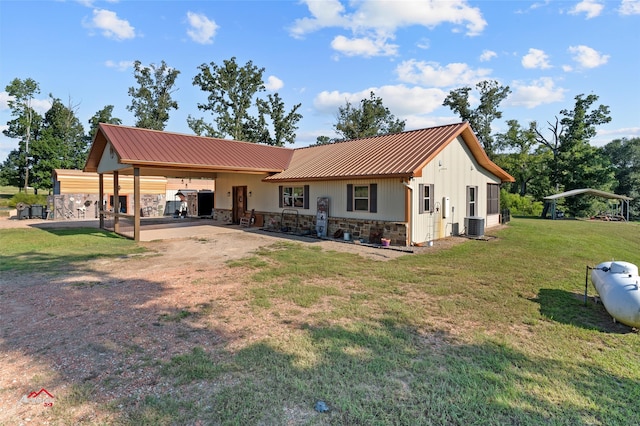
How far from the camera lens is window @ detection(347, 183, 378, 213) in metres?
12.3

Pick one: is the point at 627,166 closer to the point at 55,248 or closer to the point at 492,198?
the point at 492,198

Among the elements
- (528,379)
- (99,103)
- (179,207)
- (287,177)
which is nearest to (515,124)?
(287,177)

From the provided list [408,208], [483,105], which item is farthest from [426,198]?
[483,105]

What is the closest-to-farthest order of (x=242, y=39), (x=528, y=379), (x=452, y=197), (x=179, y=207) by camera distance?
1. (x=528, y=379)
2. (x=452, y=197)
3. (x=242, y=39)
4. (x=179, y=207)

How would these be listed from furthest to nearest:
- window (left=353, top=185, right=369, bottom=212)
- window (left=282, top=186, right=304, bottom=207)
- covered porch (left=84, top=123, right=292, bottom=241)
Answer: window (left=282, top=186, right=304, bottom=207) < window (left=353, top=185, right=369, bottom=212) < covered porch (left=84, top=123, right=292, bottom=241)

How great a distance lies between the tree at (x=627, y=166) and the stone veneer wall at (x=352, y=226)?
28.9 m

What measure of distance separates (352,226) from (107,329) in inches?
378

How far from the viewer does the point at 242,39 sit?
1477cm

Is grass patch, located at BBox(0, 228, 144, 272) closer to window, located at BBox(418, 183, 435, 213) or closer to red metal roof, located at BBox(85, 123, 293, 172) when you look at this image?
red metal roof, located at BBox(85, 123, 293, 172)

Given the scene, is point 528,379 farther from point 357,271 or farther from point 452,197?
point 452,197

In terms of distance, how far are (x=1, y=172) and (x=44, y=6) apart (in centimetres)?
3259

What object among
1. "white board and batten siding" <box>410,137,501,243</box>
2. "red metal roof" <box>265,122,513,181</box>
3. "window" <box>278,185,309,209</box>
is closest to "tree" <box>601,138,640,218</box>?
"white board and batten siding" <box>410,137,501,243</box>

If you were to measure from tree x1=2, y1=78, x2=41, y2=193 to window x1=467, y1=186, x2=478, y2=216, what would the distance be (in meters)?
38.8

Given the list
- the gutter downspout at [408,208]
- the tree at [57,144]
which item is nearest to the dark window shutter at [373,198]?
the gutter downspout at [408,208]
